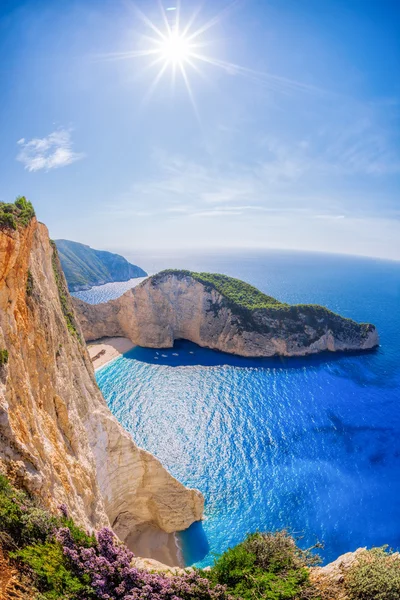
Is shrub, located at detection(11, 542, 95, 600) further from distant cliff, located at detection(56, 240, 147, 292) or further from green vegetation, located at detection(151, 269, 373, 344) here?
distant cliff, located at detection(56, 240, 147, 292)

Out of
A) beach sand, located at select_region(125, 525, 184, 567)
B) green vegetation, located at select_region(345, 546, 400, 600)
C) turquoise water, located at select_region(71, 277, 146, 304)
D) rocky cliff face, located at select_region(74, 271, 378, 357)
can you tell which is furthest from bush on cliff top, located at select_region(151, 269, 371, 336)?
turquoise water, located at select_region(71, 277, 146, 304)

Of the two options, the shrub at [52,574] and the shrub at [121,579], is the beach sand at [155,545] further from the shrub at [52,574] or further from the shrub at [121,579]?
the shrub at [52,574]

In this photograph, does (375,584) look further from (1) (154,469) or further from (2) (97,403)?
(2) (97,403)

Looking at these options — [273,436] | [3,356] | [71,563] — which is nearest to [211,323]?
[273,436]

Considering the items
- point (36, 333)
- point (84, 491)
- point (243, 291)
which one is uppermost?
point (243, 291)

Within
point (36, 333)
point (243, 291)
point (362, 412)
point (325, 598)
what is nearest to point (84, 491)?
point (36, 333)
